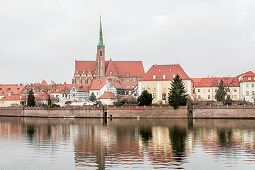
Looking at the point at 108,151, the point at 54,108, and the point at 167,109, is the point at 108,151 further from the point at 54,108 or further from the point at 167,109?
the point at 54,108

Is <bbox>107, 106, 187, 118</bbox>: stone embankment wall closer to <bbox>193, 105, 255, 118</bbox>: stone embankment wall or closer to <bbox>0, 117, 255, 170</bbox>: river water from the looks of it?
<bbox>193, 105, 255, 118</bbox>: stone embankment wall

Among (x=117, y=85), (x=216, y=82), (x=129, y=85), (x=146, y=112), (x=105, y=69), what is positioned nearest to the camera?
(x=146, y=112)

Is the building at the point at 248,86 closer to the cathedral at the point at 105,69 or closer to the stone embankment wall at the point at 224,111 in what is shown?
the stone embankment wall at the point at 224,111

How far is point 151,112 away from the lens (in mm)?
74812

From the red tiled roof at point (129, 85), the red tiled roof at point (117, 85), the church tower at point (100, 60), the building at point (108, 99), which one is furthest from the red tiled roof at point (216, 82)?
the church tower at point (100, 60)

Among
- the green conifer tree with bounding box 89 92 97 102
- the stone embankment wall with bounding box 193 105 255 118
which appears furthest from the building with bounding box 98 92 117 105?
the stone embankment wall with bounding box 193 105 255 118

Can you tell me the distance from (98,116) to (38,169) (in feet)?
181

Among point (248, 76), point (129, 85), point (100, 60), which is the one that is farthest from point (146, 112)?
point (100, 60)

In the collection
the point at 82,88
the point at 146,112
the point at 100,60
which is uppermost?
the point at 100,60

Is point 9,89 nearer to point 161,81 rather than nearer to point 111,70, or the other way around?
point 111,70

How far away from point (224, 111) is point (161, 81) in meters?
21.5

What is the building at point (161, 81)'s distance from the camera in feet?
296

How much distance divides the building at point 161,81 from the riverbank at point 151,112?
1471cm

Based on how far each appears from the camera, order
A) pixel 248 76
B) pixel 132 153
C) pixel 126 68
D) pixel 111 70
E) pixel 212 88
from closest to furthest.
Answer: pixel 132 153 → pixel 248 76 → pixel 212 88 → pixel 111 70 → pixel 126 68
